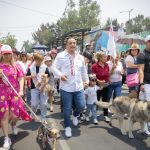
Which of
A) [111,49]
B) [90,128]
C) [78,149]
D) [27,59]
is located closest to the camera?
[78,149]

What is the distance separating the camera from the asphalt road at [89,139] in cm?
591

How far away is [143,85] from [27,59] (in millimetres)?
6289

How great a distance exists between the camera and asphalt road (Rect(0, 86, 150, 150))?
591cm

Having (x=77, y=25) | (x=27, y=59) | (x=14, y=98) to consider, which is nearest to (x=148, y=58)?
(x=14, y=98)

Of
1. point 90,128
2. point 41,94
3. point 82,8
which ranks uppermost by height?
point 82,8

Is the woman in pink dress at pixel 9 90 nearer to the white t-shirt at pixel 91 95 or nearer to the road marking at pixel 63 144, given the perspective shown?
the road marking at pixel 63 144

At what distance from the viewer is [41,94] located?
775cm

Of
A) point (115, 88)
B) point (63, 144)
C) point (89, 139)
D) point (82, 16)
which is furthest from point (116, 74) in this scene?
point (82, 16)

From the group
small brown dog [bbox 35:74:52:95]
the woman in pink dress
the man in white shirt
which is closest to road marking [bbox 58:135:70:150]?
the man in white shirt

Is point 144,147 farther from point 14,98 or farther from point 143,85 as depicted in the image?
point 14,98

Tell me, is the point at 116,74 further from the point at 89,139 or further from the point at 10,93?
the point at 10,93

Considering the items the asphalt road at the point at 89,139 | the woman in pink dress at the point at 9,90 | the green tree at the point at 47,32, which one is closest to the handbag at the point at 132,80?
the asphalt road at the point at 89,139

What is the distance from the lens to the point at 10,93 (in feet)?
20.0

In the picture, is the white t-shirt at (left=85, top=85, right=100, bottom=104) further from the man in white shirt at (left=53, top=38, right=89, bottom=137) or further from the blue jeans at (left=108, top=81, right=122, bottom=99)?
the man in white shirt at (left=53, top=38, right=89, bottom=137)
